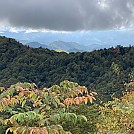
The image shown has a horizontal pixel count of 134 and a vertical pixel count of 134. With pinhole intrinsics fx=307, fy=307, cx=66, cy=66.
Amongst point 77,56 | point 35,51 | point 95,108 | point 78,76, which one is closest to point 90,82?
point 78,76

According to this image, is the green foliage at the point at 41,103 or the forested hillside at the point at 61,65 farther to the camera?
the forested hillside at the point at 61,65

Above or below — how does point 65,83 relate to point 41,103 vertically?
above

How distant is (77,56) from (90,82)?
9.96m

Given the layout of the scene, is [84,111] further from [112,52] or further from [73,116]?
[112,52]

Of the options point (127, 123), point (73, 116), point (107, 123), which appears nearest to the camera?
point (73, 116)

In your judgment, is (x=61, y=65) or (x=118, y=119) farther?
(x=61, y=65)

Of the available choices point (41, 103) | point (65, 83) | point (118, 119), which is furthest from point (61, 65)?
point (41, 103)

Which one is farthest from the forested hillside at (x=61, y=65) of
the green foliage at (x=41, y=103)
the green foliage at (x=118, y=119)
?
the green foliage at (x=41, y=103)

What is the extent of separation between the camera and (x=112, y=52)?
55750 millimetres

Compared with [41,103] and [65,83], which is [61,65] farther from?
[41,103]

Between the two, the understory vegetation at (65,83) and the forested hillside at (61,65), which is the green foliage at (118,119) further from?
the forested hillside at (61,65)

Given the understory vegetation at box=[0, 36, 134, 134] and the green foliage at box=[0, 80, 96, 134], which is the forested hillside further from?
the green foliage at box=[0, 80, 96, 134]

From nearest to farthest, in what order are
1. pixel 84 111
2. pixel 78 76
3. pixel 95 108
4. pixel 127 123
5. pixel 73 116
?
1. pixel 73 116
2. pixel 127 123
3. pixel 84 111
4. pixel 95 108
5. pixel 78 76

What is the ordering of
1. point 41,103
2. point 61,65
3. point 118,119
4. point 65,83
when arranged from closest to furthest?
point 41,103 < point 65,83 < point 118,119 < point 61,65
